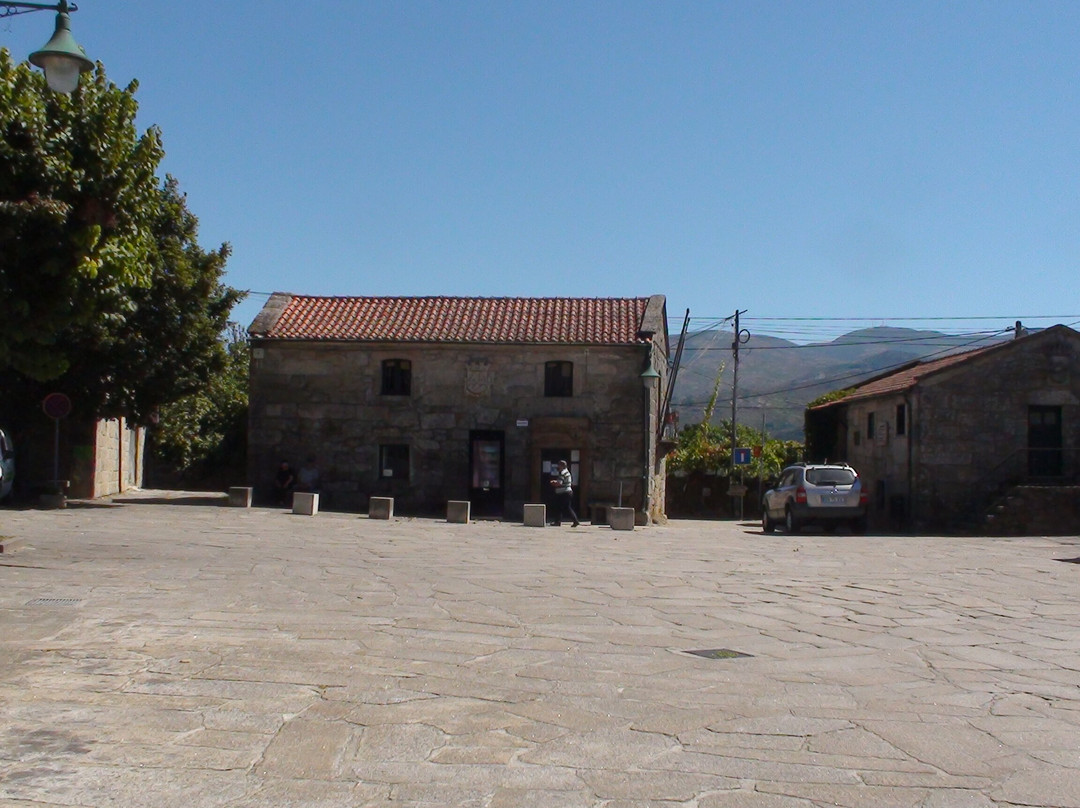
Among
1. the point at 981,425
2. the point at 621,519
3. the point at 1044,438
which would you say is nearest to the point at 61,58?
the point at 621,519

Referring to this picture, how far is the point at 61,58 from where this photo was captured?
1083 centimetres

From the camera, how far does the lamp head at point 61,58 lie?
10773 mm

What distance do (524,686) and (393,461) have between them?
80.3 ft

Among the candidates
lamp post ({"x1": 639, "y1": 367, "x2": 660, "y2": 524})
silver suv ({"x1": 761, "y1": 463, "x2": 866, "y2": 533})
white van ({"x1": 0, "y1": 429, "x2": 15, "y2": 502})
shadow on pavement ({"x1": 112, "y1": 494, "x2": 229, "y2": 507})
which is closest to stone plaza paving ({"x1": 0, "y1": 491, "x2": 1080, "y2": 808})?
white van ({"x1": 0, "y1": 429, "x2": 15, "y2": 502})

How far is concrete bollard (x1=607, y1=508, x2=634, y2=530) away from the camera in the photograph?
2573 centimetres

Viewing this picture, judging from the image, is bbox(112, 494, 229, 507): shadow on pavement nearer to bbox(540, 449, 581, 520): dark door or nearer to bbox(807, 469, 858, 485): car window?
bbox(540, 449, 581, 520): dark door

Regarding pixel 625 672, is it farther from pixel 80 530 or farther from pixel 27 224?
pixel 80 530

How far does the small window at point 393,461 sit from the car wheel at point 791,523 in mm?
10833

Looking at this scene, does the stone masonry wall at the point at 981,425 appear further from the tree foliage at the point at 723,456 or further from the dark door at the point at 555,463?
the dark door at the point at 555,463

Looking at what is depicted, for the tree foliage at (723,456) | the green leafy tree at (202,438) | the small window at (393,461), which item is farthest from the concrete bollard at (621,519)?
the green leafy tree at (202,438)

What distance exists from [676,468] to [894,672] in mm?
36167

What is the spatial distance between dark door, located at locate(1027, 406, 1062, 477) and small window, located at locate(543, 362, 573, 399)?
12.8 meters

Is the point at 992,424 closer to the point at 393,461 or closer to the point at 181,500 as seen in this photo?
Answer: the point at 393,461

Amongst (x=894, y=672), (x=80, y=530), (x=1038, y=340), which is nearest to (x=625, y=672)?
(x=894, y=672)
